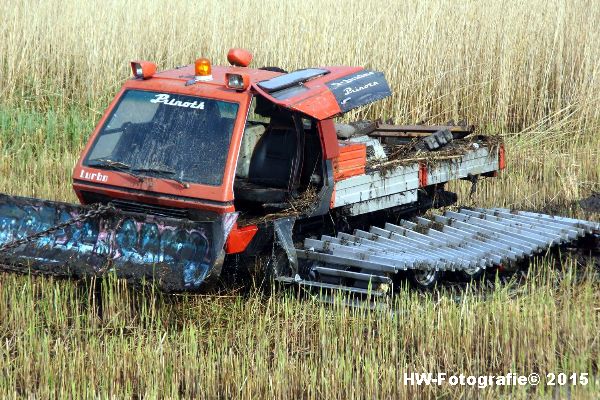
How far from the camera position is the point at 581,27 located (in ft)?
38.6

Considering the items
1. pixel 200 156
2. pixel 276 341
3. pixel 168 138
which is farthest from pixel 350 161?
pixel 276 341

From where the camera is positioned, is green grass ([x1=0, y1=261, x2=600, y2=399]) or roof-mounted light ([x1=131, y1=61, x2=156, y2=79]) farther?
roof-mounted light ([x1=131, y1=61, x2=156, y2=79])

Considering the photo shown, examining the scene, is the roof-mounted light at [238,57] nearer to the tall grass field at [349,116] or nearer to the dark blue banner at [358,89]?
the dark blue banner at [358,89]

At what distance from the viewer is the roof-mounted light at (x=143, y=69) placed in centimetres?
718

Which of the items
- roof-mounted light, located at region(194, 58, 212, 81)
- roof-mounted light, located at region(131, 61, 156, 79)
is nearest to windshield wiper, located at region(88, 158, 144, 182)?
roof-mounted light, located at region(131, 61, 156, 79)

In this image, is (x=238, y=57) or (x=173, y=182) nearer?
(x=173, y=182)

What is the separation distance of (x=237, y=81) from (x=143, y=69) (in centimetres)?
70

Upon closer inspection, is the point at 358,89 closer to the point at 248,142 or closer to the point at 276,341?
the point at 248,142

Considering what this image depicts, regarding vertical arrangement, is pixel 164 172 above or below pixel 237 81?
below

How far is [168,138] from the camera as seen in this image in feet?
22.7

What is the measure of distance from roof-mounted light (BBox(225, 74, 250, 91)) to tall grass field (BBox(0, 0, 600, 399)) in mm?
1335

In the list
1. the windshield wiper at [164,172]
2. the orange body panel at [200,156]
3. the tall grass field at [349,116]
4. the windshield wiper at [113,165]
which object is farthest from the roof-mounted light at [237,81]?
the tall grass field at [349,116]

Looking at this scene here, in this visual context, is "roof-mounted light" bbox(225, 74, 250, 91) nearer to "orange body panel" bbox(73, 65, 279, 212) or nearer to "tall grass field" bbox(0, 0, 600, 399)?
"orange body panel" bbox(73, 65, 279, 212)

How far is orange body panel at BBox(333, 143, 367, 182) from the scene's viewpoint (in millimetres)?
7175
